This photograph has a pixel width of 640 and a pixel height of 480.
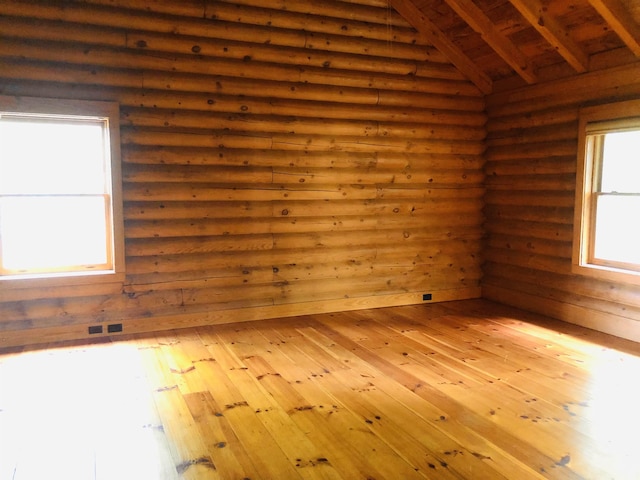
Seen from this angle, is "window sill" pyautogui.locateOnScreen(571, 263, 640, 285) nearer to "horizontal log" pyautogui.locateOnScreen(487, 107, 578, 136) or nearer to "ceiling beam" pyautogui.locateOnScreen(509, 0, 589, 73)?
"horizontal log" pyautogui.locateOnScreen(487, 107, 578, 136)

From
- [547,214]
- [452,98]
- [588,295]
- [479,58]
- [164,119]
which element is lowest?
[588,295]

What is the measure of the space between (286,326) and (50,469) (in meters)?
2.89

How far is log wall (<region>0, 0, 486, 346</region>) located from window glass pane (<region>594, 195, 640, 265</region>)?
165 centimetres

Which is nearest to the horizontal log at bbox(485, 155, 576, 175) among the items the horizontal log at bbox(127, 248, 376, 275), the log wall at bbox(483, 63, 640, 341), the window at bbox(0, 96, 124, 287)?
the log wall at bbox(483, 63, 640, 341)

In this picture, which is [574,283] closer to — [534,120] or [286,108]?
[534,120]

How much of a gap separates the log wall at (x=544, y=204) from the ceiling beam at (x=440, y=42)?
269mm

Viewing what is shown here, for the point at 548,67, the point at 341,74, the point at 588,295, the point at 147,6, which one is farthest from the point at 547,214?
the point at 147,6

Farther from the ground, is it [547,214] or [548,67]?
[548,67]

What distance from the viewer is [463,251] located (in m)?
6.59

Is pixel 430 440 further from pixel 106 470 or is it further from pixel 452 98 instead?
pixel 452 98

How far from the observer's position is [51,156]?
473 cm

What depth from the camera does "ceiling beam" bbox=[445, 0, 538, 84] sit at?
5340 mm

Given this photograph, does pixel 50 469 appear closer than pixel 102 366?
Yes

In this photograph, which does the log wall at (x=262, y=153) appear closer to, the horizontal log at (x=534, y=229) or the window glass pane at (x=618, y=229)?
the horizontal log at (x=534, y=229)
